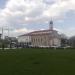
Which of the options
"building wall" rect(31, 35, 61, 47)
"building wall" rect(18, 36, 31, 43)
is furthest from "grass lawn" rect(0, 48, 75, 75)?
"building wall" rect(18, 36, 31, 43)

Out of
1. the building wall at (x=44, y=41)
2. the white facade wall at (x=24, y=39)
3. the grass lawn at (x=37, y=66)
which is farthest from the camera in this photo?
the white facade wall at (x=24, y=39)

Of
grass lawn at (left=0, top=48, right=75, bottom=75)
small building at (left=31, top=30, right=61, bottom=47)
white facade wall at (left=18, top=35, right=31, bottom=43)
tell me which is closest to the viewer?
grass lawn at (left=0, top=48, right=75, bottom=75)

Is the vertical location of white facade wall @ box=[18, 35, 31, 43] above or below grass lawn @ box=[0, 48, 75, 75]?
above

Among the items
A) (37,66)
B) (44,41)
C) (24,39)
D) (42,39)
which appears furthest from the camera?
(24,39)

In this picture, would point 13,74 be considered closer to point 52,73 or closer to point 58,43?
point 52,73

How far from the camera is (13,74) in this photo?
15.0 m

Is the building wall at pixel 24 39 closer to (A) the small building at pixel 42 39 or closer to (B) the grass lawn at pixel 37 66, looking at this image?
(A) the small building at pixel 42 39

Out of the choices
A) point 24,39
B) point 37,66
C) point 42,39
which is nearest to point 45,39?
point 42,39

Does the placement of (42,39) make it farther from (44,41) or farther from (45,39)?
(44,41)

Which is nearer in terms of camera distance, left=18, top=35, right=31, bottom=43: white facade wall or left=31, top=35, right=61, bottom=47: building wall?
left=31, top=35, right=61, bottom=47: building wall

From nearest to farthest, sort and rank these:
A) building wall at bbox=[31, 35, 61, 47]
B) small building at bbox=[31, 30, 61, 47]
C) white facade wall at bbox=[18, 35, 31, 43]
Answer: building wall at bbox=[31, 35, 61, 47] < small building at bbox=[31, 30, 61, 47] < white facade wall at bbox=[18, 35, 31, 43]

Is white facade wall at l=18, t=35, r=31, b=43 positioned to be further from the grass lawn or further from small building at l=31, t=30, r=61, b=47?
the grass lawn

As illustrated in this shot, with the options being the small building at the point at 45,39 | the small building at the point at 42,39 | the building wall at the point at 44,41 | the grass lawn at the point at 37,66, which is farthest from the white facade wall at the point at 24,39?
the grass lawn at the point at 37,66

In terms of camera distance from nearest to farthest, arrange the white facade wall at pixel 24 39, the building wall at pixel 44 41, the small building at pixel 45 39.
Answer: the building wall at pixel 44 41 < the small building at pixel 45 39 < the white facade wall at pixel 24 39
